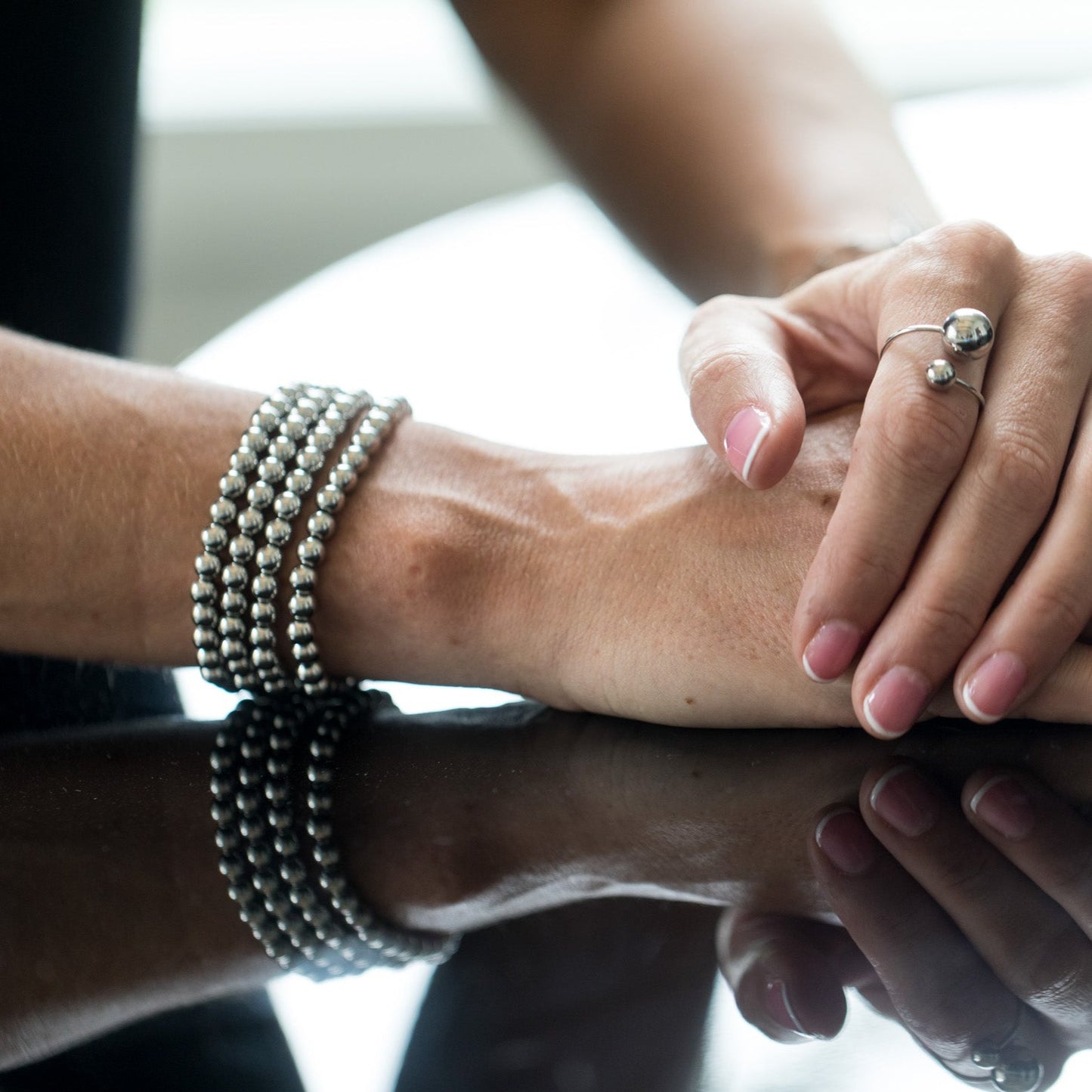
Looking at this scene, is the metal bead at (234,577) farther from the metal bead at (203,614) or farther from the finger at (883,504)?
the finger at (883,504)

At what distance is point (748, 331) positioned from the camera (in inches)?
27.0

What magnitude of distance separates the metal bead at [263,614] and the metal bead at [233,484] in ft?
0.19

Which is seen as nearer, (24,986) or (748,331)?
(24,986)

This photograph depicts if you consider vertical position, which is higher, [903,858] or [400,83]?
[903,858]

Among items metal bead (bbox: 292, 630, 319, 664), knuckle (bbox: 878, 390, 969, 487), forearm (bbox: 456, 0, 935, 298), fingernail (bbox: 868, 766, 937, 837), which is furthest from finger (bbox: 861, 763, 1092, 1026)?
forearm (bbox: 456, 0, 935, 298)

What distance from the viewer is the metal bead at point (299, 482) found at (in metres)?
0.64

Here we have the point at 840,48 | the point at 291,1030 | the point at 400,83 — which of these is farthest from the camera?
the point at 400,83

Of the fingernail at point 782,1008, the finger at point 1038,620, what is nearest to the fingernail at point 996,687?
the finger at point 1038,620

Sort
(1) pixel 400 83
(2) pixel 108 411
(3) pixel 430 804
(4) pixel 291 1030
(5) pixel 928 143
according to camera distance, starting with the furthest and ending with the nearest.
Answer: (1) pixel 400 83
(5) pixel 928 143
(2) pixel 108 411
(3) pixel 430 804
(4) pixel 291 1030

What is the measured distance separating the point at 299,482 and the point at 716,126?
2.06ft

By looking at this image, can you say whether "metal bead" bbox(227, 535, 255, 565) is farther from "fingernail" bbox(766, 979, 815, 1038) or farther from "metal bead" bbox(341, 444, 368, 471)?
"fingernail" bbox(766, 979, 815, 1038)

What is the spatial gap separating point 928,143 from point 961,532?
2.88ft

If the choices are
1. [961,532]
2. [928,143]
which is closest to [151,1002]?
[961,532]

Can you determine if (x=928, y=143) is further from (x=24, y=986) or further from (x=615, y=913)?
(x=24, y=986)
